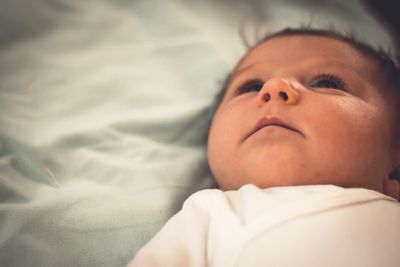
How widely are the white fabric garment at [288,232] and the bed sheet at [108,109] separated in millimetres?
128

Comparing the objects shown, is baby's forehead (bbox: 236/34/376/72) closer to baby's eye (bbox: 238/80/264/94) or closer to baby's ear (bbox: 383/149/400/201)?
baby's eye (bbox: 238/80/264/94)

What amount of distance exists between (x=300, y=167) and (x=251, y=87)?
0.87ft

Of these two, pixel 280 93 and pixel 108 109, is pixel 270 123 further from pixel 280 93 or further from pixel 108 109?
pixel 108 109

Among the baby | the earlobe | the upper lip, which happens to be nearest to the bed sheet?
the baby

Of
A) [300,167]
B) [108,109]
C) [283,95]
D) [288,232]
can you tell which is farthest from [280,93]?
[108,109]

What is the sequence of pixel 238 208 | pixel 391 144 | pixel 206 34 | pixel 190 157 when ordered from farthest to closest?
pixel 206 34 < pixel 190 157 < pixel 391 144 < pixel 238 208

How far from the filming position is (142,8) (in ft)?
3.59

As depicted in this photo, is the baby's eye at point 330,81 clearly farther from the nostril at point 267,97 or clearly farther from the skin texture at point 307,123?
the nostril at point 267,97

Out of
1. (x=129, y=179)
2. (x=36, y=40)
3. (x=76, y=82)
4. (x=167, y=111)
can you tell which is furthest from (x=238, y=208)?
(x=36, y=40)

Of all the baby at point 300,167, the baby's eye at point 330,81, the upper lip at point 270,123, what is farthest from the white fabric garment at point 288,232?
the baby's eye at point 330,81

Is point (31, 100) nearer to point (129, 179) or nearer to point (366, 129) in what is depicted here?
point (129, 179)

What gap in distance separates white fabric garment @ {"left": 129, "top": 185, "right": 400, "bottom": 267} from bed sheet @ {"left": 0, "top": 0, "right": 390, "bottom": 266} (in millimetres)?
128

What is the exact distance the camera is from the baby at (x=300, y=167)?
0.60 meters

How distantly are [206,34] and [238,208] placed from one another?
559mm
